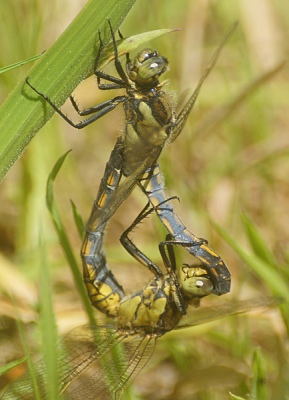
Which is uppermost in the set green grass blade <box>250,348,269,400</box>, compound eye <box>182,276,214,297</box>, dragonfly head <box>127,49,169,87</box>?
dragonfly head <box>127,49,169,87</box>

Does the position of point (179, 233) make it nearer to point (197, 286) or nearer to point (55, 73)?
point (197, 286)

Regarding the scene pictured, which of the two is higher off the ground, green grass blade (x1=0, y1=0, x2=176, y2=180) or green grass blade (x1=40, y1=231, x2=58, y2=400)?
green grass blade (x1=0, y1=0, x2=176, y2=180)

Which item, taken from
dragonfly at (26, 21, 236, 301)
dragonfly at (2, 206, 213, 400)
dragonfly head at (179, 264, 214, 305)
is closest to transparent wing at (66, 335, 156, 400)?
dragonfly at (2, 206, 213, 400)

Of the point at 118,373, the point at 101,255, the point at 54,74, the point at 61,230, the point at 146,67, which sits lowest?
the point at 118,373

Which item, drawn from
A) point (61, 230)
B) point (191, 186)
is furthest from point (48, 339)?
point (191, 186)

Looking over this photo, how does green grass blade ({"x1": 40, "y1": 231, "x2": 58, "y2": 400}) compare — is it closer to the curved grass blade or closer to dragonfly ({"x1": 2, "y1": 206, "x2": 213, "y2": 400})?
the curved grass blade

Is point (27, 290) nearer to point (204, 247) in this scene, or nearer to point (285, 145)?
point (204, 247)

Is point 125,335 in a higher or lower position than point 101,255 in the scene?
lower

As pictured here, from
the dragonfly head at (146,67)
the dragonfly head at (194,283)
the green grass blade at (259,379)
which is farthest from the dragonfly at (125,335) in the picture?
the dragonfly head at (146,67)
